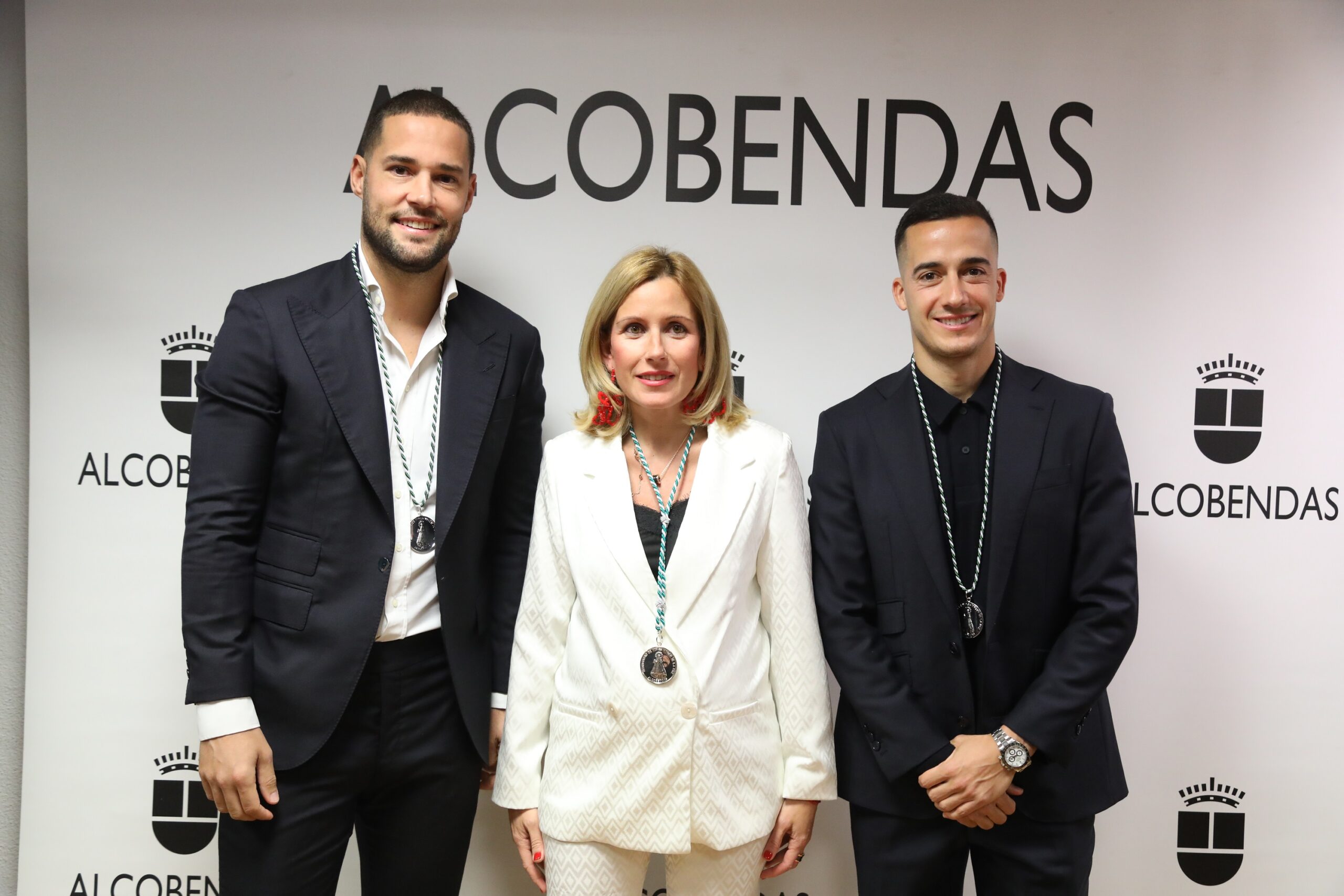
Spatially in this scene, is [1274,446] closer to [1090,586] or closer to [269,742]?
[1090,586]

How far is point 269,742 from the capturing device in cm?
195

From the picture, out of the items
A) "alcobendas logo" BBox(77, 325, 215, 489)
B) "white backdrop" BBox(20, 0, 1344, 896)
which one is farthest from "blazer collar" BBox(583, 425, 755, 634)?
"alcobendas logo" BBox(77, 325, 215, 489)

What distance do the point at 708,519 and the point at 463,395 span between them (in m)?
0.62

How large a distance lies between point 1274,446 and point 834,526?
5.18 feet

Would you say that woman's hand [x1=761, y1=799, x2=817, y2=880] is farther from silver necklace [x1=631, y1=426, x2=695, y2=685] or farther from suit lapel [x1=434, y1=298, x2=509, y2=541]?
suit lapel [x1=434, y1=298, x2=509, y2=541]

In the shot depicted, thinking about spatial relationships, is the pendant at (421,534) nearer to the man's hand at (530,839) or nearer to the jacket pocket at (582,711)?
the jacket pocket at (582,711)

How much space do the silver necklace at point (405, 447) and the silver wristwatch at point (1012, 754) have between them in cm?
129

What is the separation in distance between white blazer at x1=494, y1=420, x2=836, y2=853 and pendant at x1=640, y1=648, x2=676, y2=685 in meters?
0.01

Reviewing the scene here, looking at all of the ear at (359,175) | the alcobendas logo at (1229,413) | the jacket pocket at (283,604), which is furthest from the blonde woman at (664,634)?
the alcobendas logo at (1229,413)

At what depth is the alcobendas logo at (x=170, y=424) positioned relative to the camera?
2670mm

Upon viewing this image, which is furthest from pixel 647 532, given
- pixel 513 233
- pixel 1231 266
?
pixel 1231 266

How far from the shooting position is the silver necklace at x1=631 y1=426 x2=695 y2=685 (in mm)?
1848

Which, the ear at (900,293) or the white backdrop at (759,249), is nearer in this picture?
the ear at (900,293)

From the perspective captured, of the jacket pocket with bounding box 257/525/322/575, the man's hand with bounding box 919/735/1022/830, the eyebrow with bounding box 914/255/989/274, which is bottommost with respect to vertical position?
the man's hand with bounding box 919/735/1022/830
